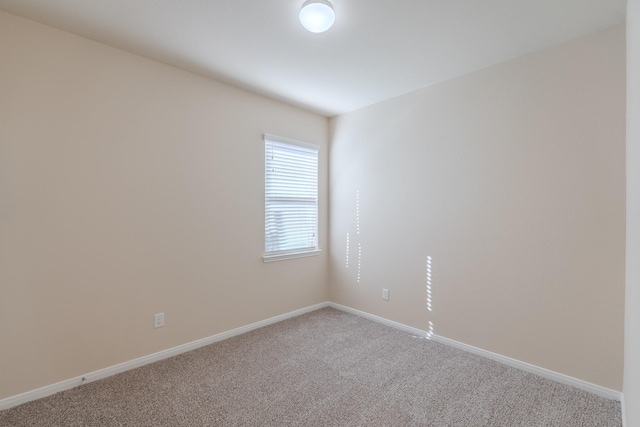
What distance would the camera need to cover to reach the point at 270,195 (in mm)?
3439

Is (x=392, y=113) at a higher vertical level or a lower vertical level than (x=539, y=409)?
higher

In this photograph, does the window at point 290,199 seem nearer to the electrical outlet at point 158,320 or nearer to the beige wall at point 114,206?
the beige wall at point 114,206

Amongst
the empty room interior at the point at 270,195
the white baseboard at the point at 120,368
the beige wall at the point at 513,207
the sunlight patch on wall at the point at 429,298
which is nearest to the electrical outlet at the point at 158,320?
the empty room interior at the point at 270,195

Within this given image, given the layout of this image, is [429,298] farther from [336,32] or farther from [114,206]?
[114,206]

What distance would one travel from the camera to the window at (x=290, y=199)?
3.44 m

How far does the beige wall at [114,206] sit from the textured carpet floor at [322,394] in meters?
0.33

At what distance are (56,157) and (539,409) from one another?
3.68 meters

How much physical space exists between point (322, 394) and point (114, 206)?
83.4 inches

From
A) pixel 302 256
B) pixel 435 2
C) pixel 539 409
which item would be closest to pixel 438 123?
pixel 435 2

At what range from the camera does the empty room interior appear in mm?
1969

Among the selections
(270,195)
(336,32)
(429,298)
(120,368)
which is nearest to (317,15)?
(336,32)

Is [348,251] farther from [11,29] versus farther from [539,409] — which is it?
[11,29]

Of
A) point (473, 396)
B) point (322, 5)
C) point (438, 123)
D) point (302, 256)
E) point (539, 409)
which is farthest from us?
point (302, 256)

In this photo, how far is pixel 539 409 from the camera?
1.97m
